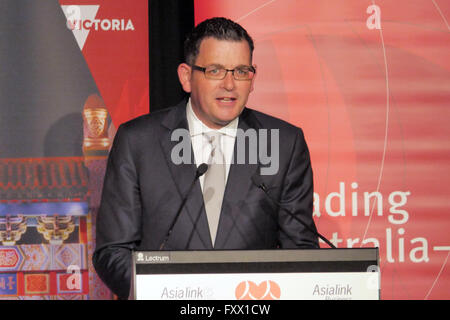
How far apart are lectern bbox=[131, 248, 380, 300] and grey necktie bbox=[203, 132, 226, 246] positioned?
0.79 meters

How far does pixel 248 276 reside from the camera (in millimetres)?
1812

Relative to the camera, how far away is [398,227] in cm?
358

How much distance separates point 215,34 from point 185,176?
0.63m

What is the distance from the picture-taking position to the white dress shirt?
2.76m

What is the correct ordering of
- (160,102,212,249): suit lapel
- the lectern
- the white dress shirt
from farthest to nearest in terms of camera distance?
the white dress shirt < (160,102,212,249): suit lapel < the lectern

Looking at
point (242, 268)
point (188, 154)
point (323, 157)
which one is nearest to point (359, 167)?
point (323, 157)

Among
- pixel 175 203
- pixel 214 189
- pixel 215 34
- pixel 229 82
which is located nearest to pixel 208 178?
pixel 214 189

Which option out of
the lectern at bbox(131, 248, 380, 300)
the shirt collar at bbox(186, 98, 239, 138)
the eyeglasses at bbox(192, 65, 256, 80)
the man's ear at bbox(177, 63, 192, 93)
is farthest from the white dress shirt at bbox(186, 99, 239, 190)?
the lectern at bbox(131, 248, 380, 300)

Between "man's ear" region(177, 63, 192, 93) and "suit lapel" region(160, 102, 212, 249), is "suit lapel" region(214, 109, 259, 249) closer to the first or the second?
"suit lapel" region(160, 102, 212, 249)

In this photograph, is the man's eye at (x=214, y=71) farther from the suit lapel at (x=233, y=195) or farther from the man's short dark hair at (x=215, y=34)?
the suit lapel at (x=233, y=195)

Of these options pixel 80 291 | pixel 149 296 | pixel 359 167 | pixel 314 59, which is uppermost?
pixel 314 59

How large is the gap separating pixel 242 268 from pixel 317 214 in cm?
183

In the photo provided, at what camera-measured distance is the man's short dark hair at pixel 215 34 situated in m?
2.67
